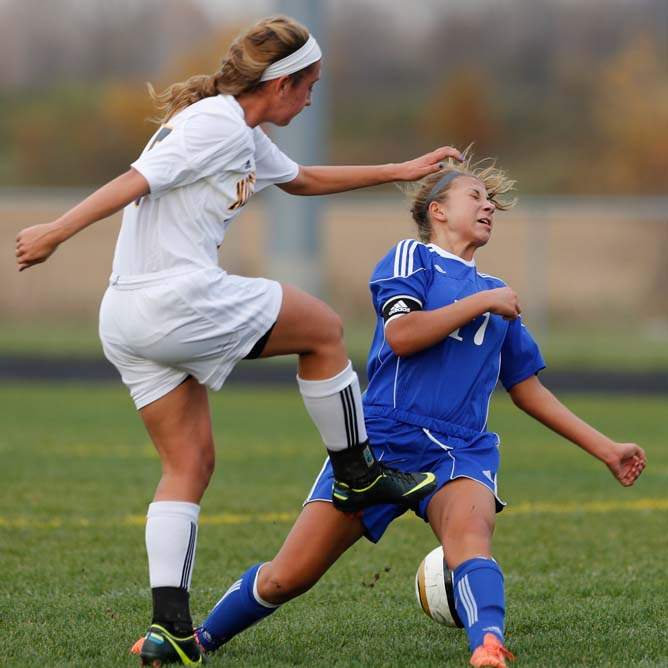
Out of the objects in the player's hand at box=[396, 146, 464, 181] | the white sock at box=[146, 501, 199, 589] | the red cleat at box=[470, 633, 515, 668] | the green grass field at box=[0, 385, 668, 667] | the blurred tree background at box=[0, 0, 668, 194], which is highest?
the player's hand at box=[396, 146, 464, 181]

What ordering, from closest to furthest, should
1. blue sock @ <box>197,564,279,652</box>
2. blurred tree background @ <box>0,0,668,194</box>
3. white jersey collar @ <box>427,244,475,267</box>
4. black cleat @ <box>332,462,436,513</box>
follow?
black cleat @ <box>332,462,436,513</box>, blue sock @ <box>197,564,279,652</box>, white jersey collar @ <box>427,244,475,267</box>, blurred tree background @ <box>0,0,668,194</box>

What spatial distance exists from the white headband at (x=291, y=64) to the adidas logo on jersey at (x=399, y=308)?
2.60ft

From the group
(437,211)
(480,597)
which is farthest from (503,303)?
(480,597)

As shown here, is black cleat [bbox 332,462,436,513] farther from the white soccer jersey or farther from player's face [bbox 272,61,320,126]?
player's face [bbox 272,61,320,126]

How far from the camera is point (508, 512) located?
295 inches

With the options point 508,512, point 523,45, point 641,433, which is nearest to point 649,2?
point 523,45

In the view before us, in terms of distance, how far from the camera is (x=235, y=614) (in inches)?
177

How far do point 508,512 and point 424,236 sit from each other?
3.11 m

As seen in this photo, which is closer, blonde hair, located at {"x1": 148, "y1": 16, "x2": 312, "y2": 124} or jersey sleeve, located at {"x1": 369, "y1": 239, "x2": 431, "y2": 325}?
blonde hair, located at {"x1": 148, "y1": 16, "x2": 312, "y2": 124}

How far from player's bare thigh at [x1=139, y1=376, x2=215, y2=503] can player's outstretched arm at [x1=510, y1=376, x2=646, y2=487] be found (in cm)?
109

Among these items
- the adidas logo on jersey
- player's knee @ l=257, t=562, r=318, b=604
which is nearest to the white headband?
the adidas logo on jersey

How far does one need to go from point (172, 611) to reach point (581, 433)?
4.72ft

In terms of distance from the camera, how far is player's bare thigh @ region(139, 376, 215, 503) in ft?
14.1

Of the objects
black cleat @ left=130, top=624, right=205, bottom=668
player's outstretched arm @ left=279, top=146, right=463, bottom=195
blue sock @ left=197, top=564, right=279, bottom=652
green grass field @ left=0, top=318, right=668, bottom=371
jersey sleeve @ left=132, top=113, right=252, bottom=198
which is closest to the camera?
jersey sleeve @ left=132, top=113, right=252, bottom=198
